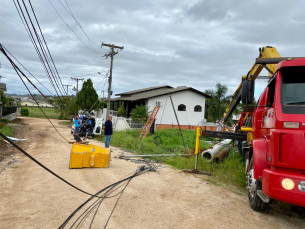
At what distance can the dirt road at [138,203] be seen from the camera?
464cm

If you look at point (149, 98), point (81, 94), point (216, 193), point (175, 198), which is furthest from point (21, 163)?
point (81, 94)

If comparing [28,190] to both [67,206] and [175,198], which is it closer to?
[67,206]


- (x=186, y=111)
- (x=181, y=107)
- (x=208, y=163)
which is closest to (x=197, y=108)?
(x=186, y=111)

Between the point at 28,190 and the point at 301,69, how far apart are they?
6126 millimetres

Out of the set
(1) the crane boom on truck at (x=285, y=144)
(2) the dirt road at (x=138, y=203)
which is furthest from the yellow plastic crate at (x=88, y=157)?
(1) the crane boom on truck at (x=285, y=144)

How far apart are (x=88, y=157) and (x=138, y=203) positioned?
3652 mm

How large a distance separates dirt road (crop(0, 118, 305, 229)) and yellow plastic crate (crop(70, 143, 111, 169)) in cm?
42

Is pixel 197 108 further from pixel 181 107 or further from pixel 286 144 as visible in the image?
pixel 286 144

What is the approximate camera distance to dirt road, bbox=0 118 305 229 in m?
4.64

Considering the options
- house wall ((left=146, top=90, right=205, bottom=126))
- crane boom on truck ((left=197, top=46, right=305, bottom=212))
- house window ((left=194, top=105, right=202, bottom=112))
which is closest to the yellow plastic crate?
crane boom on truck ((left=197, top=46, right=305, bottom=212))

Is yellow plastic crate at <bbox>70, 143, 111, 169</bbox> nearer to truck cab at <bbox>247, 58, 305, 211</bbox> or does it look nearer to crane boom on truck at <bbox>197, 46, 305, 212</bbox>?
crane boom on truck at <bbox>197, 46, 305, 212</bbox>

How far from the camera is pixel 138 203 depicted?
5605 millimetres

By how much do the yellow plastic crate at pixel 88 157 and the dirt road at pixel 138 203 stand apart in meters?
0.42

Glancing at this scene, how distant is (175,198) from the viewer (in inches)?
239
